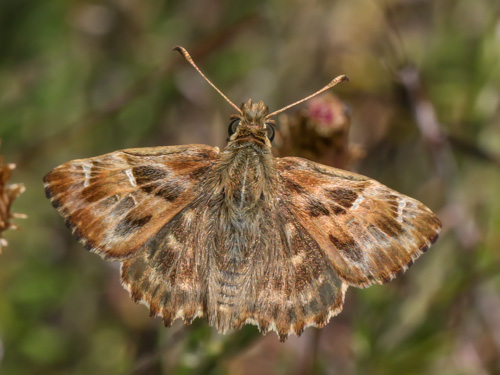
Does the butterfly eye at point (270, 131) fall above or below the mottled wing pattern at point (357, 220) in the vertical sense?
above

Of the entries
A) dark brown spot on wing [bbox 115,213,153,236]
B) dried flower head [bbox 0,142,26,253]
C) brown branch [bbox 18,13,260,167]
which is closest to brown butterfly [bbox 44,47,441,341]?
dark brown spot on wing [bbox 115,213,153,236]

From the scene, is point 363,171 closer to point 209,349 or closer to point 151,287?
point 209,349

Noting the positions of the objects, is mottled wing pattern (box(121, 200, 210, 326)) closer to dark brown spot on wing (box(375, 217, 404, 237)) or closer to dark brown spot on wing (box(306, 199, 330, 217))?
dark brown spot on wing (box(306, 199, 330, 217))

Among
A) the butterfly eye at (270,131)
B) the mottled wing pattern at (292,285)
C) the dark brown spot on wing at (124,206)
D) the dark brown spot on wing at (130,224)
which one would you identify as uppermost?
the butterfly eye at (270,131)

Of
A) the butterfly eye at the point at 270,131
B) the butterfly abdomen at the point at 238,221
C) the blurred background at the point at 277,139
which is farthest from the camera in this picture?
the blurred background at the point at 277,139

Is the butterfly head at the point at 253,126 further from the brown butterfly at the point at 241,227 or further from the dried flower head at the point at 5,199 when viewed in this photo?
the dried flower head at the point at 5,199

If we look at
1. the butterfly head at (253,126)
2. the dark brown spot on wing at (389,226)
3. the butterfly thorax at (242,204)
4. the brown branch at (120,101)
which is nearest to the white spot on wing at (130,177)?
the butterfly thorax at (242,204)

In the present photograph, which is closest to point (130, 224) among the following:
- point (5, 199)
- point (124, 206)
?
point (124, 206)
